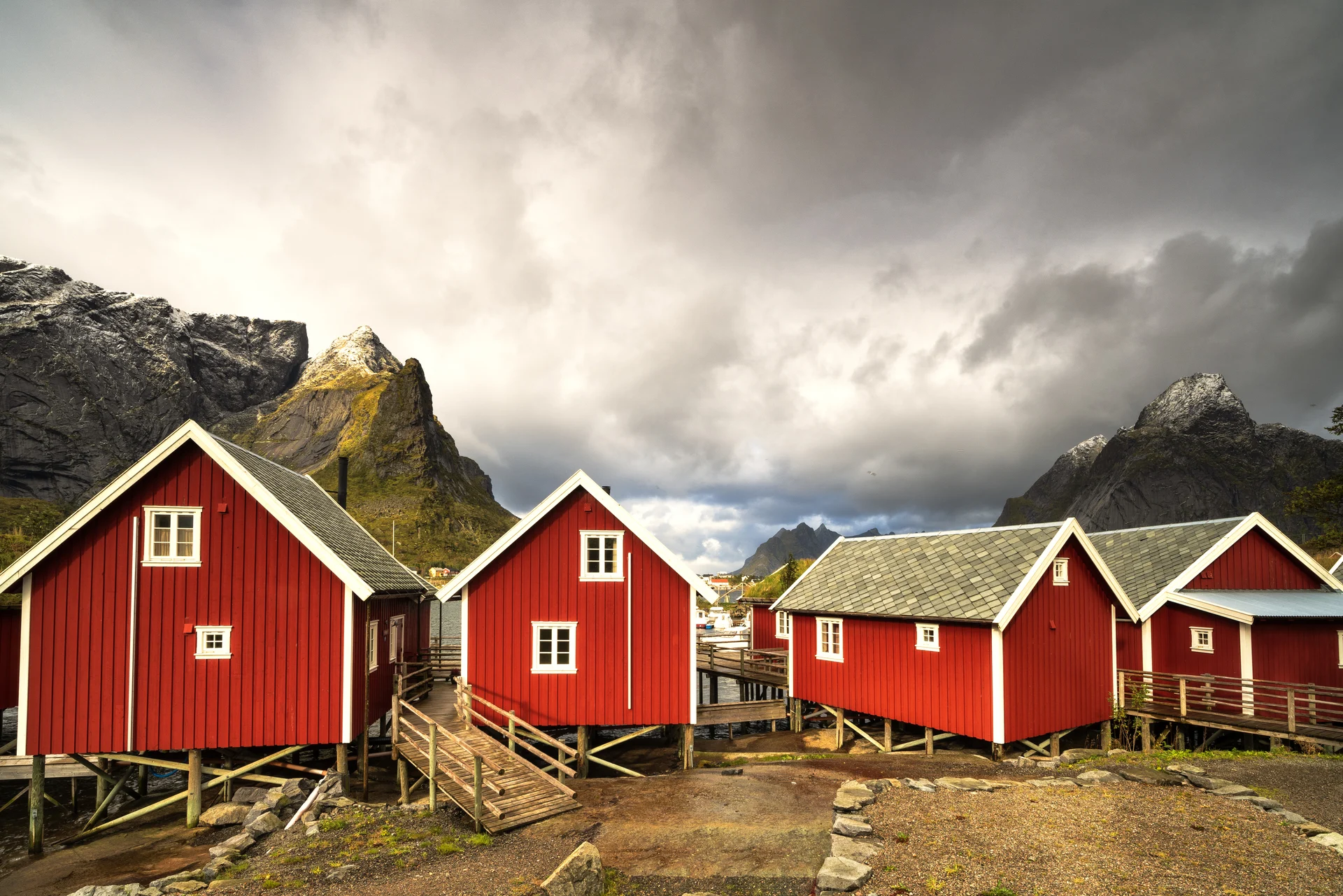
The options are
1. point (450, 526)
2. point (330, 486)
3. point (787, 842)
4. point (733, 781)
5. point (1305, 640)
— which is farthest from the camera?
point (330, 486)

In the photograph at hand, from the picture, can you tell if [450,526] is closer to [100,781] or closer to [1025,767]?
[100,781]

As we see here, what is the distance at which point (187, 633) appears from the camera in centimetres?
1728

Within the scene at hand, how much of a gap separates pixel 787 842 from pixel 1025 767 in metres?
8.32

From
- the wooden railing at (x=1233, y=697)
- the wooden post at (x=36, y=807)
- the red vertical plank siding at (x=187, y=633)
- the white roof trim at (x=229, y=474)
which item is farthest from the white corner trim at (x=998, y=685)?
the wooden post at (x=36, y=807)

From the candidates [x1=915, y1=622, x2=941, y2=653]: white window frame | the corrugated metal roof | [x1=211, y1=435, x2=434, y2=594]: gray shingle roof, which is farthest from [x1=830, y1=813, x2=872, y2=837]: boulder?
the corrugated metal roof

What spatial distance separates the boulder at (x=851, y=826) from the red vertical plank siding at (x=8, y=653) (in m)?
22.1

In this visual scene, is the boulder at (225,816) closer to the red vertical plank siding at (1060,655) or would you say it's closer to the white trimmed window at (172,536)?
the white trimmed window at (172,536)

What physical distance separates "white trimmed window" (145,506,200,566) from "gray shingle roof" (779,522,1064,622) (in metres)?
17.5

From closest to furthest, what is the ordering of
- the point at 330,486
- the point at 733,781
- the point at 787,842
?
the point at 787,842, the point at 733,781, the point at 330,486

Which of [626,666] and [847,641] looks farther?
[847,641]

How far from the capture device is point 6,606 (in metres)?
20.0

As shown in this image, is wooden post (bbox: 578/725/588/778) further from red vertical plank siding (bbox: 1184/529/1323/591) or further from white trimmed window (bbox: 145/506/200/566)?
red vertical plank siding (bbox: 1184/529/1323/591)

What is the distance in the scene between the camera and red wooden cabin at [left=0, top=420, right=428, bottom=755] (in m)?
16.9

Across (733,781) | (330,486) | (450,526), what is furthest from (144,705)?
(330,486)
